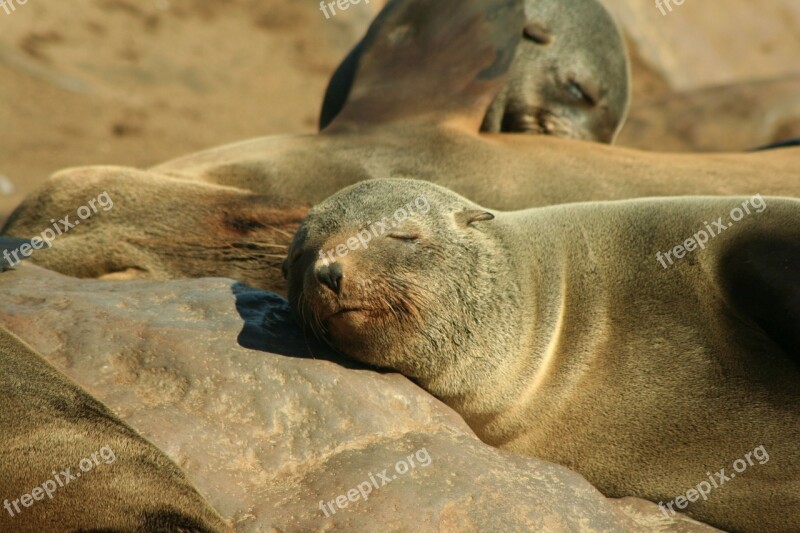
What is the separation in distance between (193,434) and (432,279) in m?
1.03

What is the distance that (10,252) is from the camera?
4750 millimetres

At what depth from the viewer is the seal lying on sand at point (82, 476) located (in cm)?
311

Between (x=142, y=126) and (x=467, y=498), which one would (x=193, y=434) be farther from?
(x=142, y=126)

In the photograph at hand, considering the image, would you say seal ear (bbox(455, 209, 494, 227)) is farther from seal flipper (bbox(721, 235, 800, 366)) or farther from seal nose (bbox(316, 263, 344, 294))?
seal flipper (bbox(721, 235, 800, 366))

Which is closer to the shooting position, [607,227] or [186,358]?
[186,358]

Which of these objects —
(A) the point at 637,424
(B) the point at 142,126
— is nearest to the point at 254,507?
(A) the point at 637,424

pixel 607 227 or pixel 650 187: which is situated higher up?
pixel 607 227

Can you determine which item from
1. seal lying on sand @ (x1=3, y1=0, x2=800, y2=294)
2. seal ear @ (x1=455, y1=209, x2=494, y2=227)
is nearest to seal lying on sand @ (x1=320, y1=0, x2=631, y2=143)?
seal lying on sand @ (x1=3, y1=0, x2=800, y2=294)

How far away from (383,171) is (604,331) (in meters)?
1.94

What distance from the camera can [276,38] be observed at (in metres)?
14.9

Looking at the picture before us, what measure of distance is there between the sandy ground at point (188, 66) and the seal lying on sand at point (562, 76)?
10.7 ft

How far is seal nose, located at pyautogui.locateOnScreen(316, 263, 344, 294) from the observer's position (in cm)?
376

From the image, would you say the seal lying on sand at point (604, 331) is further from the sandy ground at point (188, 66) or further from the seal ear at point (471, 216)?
the sandy ground at point (188, 66)

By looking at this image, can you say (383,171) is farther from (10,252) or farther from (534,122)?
(10,252)
